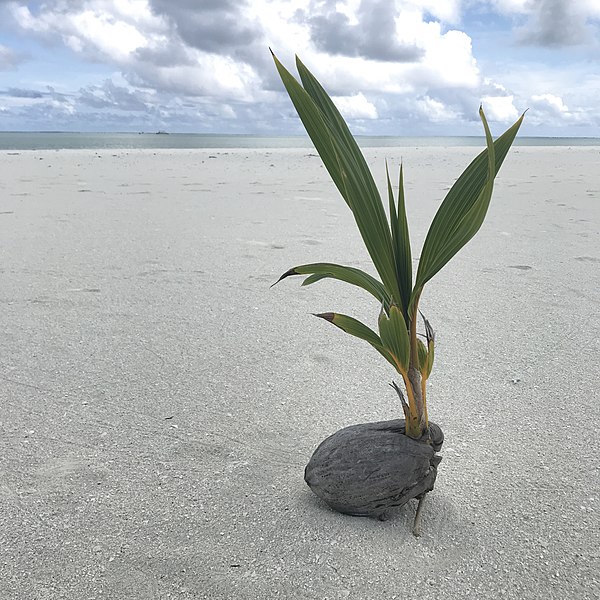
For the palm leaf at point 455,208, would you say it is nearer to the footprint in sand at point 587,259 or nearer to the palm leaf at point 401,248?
the palm leaf at point 401,248

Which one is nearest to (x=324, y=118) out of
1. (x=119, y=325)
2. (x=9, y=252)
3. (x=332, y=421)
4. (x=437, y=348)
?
(x=332, y=421)

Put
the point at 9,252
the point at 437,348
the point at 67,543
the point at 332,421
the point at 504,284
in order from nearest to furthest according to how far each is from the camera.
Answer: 1. the point at 67,543
2. the point at 332,421
3. the point at 437,348
4. the point at 504,284
5. the point at 9,252

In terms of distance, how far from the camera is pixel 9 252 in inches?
151

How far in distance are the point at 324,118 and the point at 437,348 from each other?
1413 mm

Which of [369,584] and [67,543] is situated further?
[67,543]

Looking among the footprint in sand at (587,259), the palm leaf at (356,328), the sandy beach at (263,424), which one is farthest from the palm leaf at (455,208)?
the footprint in sand at (587,259)

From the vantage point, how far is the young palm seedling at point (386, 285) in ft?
3.47

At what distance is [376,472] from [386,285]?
0.39 metres

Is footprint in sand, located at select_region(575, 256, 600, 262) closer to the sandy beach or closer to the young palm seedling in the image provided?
the sandy beach

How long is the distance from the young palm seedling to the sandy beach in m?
0.09

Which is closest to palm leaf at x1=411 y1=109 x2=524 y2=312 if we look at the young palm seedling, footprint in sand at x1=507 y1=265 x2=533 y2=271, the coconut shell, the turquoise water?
the young palm seedling

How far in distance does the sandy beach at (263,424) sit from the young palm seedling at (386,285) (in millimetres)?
90

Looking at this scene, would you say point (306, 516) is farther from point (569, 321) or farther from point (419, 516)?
point (569, 321)

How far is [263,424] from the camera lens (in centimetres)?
177
